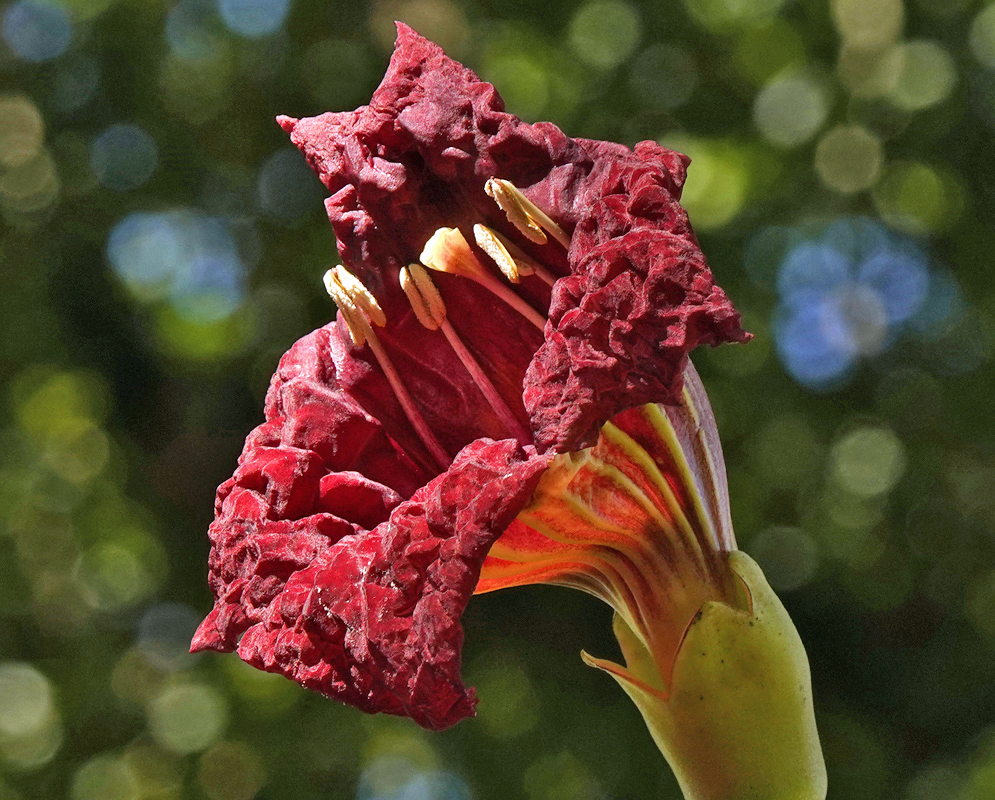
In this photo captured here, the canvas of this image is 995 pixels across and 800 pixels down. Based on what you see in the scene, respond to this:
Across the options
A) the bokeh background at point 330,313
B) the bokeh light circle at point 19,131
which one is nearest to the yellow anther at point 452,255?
the bokeh background at point 330,313

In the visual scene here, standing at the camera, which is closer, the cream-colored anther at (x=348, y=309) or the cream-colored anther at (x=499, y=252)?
the cream-colored anther at (x=499, y=252)

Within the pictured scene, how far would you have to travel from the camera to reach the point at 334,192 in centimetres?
169

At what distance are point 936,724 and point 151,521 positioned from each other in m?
2.10

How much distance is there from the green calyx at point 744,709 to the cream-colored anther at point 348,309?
625 mm

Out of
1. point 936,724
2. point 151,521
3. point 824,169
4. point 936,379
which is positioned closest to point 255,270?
point 151,521

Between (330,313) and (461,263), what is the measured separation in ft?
Answer: 5.03

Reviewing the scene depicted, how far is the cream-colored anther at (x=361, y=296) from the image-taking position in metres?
1.64

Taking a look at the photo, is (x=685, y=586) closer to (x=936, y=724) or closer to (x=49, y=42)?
(x=936, y=724)

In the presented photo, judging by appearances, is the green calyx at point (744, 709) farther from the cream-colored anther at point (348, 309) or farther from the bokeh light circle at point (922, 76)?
the bokeh light circle at point (922, 76)

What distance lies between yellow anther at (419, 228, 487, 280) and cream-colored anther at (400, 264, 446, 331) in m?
0.04

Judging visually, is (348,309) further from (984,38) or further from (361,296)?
(984,38)

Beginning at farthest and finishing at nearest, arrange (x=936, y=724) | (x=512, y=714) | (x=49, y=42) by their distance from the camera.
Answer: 1. (x=49, y=42)
2. (x=512, y=714)
3. (x=936, y=724)

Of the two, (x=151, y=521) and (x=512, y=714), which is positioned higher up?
(x=151, y=521)

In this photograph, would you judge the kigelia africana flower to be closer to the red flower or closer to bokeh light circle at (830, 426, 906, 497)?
the red flower
